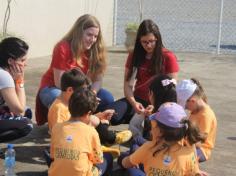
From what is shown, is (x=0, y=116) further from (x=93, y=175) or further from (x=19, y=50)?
(x=93, y=175)

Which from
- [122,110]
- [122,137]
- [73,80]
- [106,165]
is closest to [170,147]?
[106,165]

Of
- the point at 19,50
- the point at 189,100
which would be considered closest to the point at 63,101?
the point at 19,50

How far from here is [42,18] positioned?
11016mm

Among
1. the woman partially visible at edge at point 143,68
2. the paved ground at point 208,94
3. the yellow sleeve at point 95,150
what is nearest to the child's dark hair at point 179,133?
the yellow sleeve at point 95,150

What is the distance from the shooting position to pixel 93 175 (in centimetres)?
381

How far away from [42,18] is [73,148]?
7688 millimetres

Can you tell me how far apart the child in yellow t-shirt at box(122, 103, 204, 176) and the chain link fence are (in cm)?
913

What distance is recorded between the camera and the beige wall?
10.3 metres

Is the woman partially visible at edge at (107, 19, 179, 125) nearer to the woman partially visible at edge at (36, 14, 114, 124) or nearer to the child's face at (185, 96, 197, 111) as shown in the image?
the woman partially visible at edge at (36, 14, 114, 124)

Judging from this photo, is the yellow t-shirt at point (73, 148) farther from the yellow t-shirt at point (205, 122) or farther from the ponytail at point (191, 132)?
the yellow t-shirt at point (205, 122)

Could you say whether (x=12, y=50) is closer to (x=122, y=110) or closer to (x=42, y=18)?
(x=122, y=110)

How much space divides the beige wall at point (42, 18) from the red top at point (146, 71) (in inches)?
196

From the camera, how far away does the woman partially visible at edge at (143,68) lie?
17.1 ft

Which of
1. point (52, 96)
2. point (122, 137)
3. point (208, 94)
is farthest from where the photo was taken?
point (208, 94)
